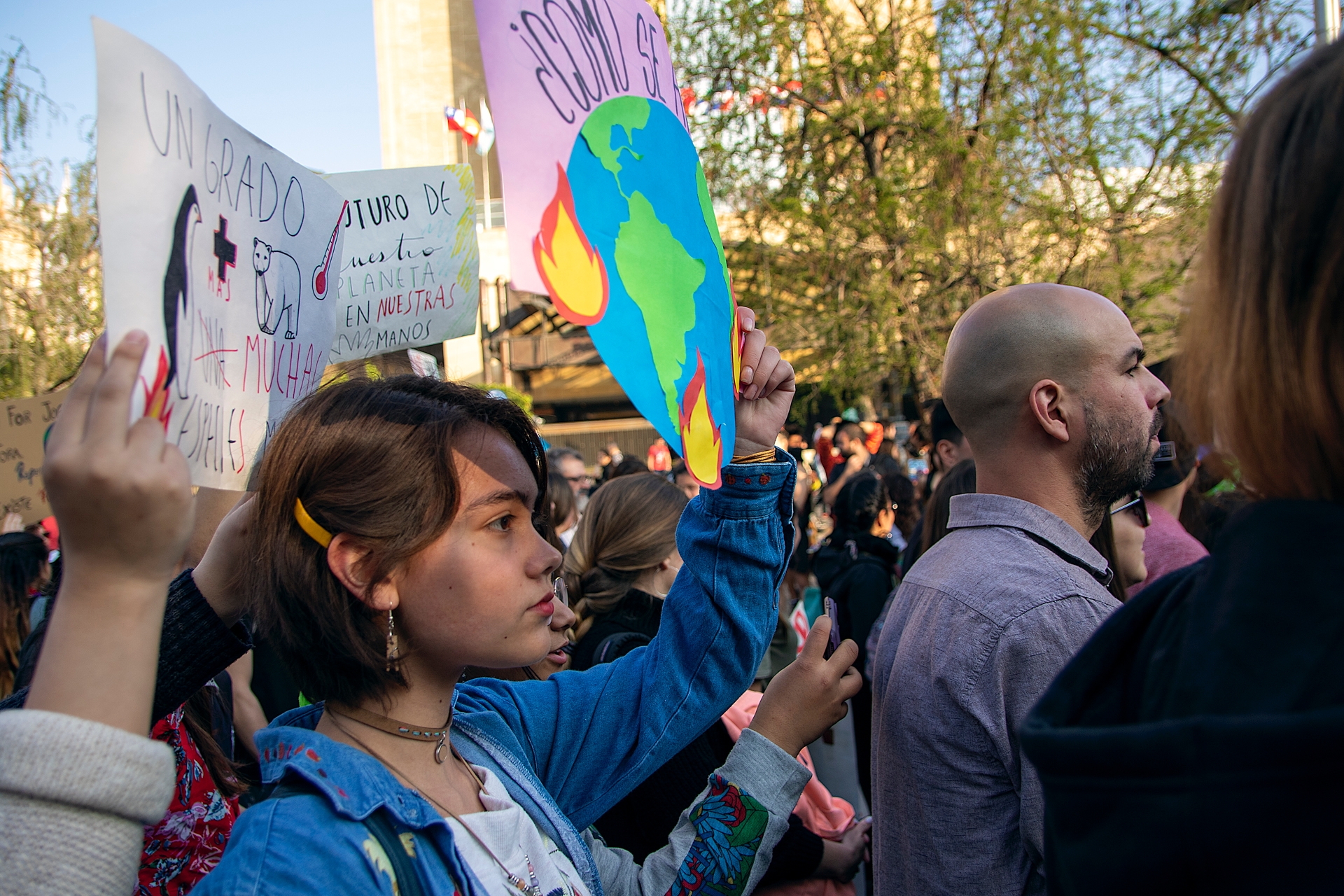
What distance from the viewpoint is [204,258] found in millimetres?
1058

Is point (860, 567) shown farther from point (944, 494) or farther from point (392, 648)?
point (392, 648)

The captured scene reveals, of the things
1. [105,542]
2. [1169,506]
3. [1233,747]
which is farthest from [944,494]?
[105,542]

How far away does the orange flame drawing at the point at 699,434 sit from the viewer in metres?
1.18

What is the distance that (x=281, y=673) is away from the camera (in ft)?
12.1

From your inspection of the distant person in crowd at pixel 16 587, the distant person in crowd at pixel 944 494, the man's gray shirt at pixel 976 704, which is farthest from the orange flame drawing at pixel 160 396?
the distant person in crowd at pixel 16 587

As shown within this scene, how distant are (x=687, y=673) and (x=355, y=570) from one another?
590 millimetres

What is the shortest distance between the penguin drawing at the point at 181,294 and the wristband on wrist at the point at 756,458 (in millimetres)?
854

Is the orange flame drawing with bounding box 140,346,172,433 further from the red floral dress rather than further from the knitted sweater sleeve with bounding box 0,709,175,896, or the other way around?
the red floral dress

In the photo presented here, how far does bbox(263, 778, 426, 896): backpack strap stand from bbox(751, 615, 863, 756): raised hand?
1.85 feet

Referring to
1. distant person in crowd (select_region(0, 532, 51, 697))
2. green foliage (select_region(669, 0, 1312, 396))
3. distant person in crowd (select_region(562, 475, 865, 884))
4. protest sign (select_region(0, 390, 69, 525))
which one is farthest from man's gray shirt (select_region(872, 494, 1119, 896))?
green foliage (select_region(669, 0, 1312, 396))

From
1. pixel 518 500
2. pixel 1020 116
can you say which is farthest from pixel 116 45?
pixel 1020 116

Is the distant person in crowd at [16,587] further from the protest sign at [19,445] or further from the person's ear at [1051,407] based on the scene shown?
the person's ear at [1051,407]

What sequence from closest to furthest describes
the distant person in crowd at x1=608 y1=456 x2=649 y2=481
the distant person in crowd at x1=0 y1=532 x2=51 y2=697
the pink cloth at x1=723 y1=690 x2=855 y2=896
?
the pink cloth at x1=723 y1=690 x2=855 y2=896 → the distant person in crowd at x1=0 y1=532 x2=51 y2=697 → the distant person in crowd at x1=608 y1=456 x2=649 y2=481

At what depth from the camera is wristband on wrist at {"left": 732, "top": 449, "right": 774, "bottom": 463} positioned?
1.56m
